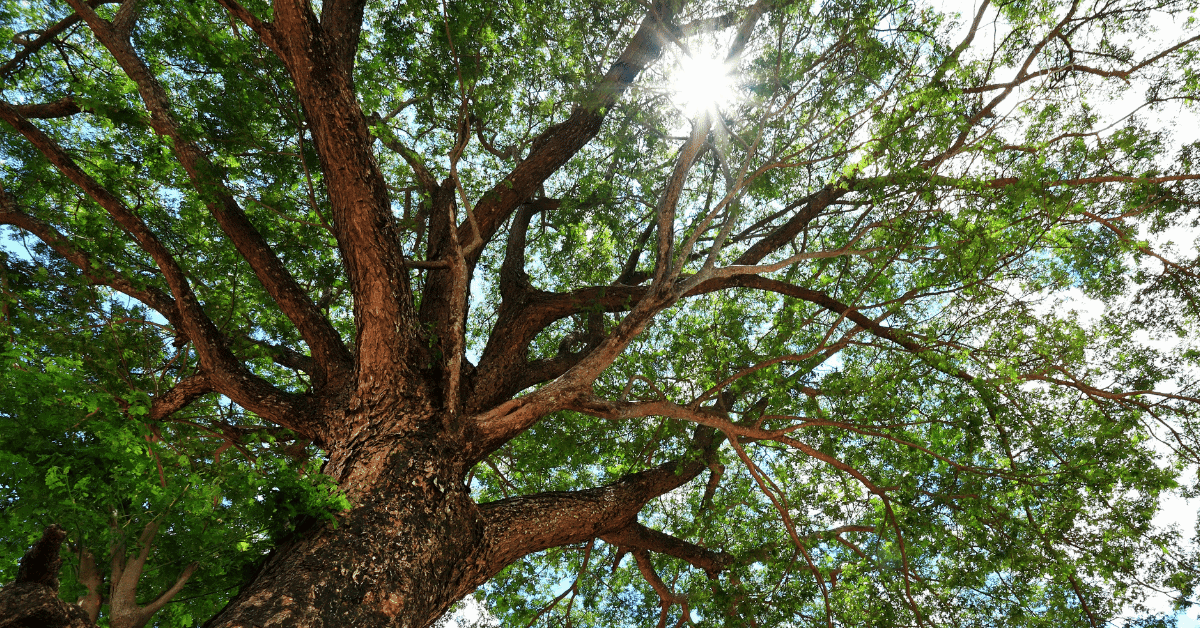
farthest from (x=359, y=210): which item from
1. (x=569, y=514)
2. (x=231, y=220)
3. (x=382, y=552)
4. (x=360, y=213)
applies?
(x=569, y=514)

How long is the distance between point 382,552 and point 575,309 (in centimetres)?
369

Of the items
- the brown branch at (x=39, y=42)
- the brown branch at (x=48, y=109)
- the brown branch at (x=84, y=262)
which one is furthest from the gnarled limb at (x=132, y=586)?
the brown branch at (x=39, y=42)

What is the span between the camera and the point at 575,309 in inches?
264

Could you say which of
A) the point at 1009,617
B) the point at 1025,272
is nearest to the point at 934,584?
the point at 1009,617

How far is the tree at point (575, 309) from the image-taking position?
4191 millimetres

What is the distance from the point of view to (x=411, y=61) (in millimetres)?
6266

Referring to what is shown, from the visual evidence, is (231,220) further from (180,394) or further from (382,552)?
(382,552)

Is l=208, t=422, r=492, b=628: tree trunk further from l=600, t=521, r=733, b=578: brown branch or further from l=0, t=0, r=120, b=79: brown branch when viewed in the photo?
l=0, t=0, r=120, b=79: brown branch

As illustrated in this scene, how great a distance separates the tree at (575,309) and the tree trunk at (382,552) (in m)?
0.02

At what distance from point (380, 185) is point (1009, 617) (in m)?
7.31

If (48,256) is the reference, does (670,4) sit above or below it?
above

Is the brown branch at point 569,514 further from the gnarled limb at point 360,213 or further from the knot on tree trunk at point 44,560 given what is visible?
the knot on tree trunk at point 44,560

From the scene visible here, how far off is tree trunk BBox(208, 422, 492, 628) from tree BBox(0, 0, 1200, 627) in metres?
0.02

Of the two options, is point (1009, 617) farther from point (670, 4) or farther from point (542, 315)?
point (670, 4)
